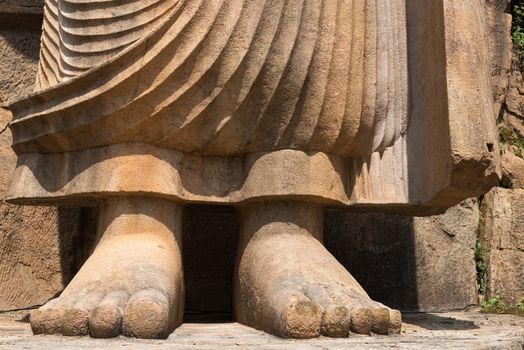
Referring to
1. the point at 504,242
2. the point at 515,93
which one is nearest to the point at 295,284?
the point at 504,242

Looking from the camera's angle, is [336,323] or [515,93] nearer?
[336,323]

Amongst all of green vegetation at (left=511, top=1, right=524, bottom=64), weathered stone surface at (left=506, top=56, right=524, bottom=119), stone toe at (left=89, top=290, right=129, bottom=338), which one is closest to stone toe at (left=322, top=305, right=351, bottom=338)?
stone toe at (left=89, top=290, right=129, bottom=338)

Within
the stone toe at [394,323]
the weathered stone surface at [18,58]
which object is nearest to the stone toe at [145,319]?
the stone toe at [394,323]

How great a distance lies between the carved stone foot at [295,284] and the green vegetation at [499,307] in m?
1.01

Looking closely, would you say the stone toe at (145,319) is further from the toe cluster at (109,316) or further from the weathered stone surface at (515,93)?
the weathered stone surface at (515,93)

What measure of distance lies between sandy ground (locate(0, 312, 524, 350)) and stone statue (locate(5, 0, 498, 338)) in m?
0.12

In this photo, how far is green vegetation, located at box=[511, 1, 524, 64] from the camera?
3.98 meters

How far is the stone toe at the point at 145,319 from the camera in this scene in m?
1.92

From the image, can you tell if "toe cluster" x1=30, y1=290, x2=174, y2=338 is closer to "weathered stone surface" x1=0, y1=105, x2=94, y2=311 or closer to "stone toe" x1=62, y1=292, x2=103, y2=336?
"stone toe" x1=62, y1=292, x2=103, y2=336

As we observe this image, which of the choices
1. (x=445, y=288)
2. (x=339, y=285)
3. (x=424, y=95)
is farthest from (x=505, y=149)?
(x=339, y=285)

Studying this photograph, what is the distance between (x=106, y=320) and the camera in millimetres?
1912

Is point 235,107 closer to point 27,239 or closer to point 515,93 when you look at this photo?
point 27,239

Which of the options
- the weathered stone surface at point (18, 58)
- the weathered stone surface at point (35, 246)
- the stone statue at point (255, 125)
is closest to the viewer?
the stone statue at point (255, 125)

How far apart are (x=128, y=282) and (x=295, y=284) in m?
0.44
